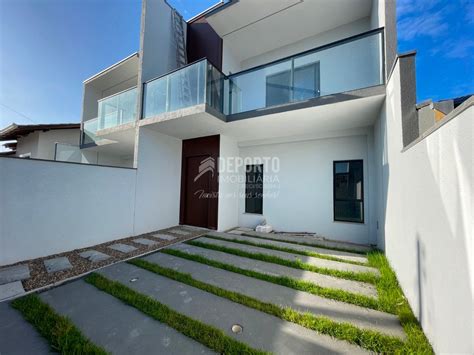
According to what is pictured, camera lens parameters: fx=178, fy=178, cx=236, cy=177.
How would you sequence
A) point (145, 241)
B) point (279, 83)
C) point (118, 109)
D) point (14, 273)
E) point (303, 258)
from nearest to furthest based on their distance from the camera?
point (14, 273)
point (303, 258)
point (279, 83)
point (145, 241)
point (118, 109)

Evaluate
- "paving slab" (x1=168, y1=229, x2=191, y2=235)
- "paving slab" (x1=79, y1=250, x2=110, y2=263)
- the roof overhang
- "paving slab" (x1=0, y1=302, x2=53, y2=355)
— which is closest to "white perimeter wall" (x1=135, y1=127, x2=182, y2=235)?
"paving slab" (x1=168, y1=229, x2=191, y2=235)

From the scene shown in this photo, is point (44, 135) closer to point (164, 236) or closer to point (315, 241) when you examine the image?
point (164, 236)

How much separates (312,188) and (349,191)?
37.2 inches

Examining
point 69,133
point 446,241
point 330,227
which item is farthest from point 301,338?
point 69,133

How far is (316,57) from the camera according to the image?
3.99m

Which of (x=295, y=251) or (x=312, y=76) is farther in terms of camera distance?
(x=312, y=76)

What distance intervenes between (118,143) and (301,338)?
7979 mm

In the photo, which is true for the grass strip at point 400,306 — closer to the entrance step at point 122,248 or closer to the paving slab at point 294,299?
the paving slab at point 294,299

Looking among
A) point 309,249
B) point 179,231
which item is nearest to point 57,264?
point 179,231

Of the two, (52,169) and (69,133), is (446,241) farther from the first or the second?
(69,133)

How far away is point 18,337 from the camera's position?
1.68 meters

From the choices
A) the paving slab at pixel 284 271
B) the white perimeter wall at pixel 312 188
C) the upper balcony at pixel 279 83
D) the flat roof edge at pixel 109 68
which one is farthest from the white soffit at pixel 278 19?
the paving slab at pixel 284 271

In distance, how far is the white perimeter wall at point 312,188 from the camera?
472cm

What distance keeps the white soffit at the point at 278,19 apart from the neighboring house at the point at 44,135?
8360 mm
